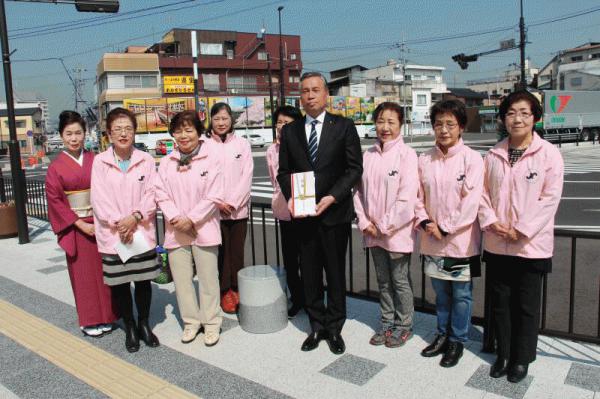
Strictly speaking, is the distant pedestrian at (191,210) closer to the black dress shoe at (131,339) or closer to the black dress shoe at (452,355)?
the black dress shoe at (131,339)

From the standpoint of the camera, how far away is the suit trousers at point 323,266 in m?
3.56

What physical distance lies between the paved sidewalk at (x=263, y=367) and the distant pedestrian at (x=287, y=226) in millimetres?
226

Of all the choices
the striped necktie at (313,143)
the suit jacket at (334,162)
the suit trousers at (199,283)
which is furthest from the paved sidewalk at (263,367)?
the striped necktie at (313,143)

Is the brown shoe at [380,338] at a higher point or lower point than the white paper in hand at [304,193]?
lower

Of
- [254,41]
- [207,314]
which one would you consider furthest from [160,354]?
[254,41]

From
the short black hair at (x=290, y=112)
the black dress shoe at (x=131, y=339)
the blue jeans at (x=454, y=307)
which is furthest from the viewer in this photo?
the short black hair at (x=290, y=112)

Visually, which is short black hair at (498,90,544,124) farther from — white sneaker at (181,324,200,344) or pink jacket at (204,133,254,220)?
white sneaker at (181,324,200,344)

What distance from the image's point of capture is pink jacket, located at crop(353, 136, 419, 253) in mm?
3303

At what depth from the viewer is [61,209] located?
3789mm

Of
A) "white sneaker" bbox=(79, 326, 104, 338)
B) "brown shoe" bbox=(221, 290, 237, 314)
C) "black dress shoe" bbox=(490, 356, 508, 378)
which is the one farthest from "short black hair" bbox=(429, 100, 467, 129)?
"white sneaker" bbox=(79, 326, 104, 338)

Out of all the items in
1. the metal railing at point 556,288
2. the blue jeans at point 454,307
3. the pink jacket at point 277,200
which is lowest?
the metal railing at point 556,288

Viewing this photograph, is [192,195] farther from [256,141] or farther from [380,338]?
[256,141]

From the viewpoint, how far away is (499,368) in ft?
10.2

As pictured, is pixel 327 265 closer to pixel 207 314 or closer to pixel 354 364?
pixel 354 364
